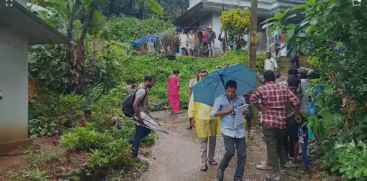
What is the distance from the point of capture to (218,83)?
313 inches

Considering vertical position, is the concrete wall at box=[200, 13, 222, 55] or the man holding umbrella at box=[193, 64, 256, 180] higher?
the concrete wall at box=[200, 13, 222, 55]

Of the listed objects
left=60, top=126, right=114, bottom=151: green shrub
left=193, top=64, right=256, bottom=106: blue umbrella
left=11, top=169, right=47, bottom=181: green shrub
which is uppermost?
left=193, top=64, right=256, bottom=106: blue umbrella

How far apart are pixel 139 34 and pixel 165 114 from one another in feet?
47.8

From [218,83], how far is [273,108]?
1.05 metres

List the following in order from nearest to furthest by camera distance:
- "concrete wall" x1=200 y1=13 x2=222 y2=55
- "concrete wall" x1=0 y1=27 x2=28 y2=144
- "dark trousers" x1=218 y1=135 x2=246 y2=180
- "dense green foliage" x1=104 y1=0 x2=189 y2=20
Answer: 1. "dark trousers" x1=218 y1=135 x2=246 y2=180
2. "concrete wall" x1=0 y1=27 x2=28 y2=144
3. "concrete wall" x1=200 y1=13 x2=222 y2=55
4. "dense green foliage" x1=104 y1=0 x2=189 y2=20

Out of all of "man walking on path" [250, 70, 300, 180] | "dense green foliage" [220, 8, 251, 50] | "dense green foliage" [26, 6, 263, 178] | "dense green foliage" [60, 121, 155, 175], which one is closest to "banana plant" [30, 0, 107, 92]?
"dense green foliage" [26, 6, 263, 178]

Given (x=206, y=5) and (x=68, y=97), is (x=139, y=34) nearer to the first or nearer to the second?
(x=206, y=5)

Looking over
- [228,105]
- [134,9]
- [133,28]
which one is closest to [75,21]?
[228,105]

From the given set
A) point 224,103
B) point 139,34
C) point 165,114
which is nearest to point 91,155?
point 224,103

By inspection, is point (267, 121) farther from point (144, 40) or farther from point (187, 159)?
point (144, 40)

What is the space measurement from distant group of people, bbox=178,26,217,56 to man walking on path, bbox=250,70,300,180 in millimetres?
19062

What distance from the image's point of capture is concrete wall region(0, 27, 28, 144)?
8.52 meters

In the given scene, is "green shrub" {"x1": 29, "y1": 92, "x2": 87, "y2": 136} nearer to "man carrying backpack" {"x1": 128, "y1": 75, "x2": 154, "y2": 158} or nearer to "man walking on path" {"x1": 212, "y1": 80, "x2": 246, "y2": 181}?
"man carrying backpack" {"x1": 128, "y1": 75, "x2": 154, "y2": 158}

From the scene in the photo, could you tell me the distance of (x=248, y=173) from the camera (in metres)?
8.29
